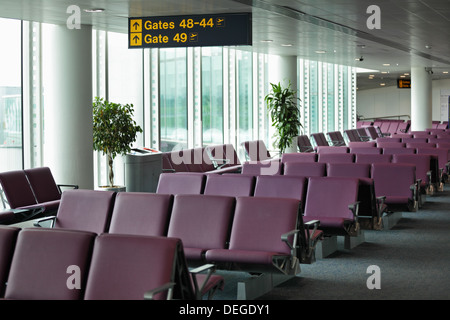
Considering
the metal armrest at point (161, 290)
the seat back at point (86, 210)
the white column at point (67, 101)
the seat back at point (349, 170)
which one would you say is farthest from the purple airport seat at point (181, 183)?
the metal armrest at point (161, 290)

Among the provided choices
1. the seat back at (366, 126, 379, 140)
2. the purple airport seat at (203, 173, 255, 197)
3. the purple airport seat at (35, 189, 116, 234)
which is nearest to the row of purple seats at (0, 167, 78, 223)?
the purple airport seat at (35, 189, 116, 234)

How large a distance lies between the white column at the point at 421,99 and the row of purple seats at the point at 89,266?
75.2 feet

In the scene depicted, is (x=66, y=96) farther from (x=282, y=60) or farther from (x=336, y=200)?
(x=282, y=60)

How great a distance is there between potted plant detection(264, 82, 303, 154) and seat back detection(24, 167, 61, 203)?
27.8 feet

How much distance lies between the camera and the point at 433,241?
329 inches

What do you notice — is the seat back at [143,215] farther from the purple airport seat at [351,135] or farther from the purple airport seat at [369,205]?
the purple airport seat at [351,135]

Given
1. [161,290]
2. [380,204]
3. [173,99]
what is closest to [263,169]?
[380,204]

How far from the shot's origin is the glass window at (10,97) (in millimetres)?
10570

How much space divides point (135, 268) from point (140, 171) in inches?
310

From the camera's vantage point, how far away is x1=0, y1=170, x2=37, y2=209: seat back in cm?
843

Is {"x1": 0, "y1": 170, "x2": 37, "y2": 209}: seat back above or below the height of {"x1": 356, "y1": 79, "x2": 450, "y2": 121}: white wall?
below

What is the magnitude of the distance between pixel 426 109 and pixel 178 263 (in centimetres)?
2349

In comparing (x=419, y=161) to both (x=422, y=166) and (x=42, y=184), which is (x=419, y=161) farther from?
(x=42, y=184)

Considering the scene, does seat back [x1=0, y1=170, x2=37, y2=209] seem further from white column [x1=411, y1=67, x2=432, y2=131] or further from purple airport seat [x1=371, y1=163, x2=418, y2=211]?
white column [x1=411, y1=67, x2=432, y2=131]
